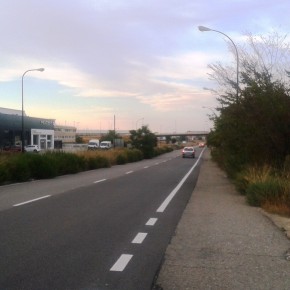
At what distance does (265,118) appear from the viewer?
59.2ft

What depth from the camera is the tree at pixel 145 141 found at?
2881 inches

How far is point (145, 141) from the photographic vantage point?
241 ft

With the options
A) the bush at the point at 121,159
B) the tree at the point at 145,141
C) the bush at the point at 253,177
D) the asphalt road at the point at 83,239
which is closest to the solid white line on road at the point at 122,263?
the asphalt road at the point at 83,239

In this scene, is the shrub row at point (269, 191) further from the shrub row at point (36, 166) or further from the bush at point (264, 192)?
the shrub row at point (36, 166)

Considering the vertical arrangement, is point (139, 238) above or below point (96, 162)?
above

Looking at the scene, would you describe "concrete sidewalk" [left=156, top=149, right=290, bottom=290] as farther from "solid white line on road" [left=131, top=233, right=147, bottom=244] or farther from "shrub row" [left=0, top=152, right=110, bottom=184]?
"shrub row" [left=0, top=152, right=110, bottom=184]

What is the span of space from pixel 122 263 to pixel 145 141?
66.2m

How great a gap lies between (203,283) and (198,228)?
4.13 m

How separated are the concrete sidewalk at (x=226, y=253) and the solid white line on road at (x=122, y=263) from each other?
546 millimetres

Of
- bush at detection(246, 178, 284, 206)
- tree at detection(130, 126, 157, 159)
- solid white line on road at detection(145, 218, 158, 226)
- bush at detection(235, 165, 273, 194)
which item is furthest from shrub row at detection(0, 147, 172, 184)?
tree at detection(130, 126, 157, 159)

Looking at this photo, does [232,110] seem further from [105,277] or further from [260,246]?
[105,277]

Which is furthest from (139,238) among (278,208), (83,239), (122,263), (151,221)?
(278,208)

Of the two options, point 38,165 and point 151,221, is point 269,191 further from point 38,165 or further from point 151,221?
point 38,165

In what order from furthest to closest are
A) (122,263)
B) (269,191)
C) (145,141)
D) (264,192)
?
(145,141), (264,192), (269,191), (122,263)
